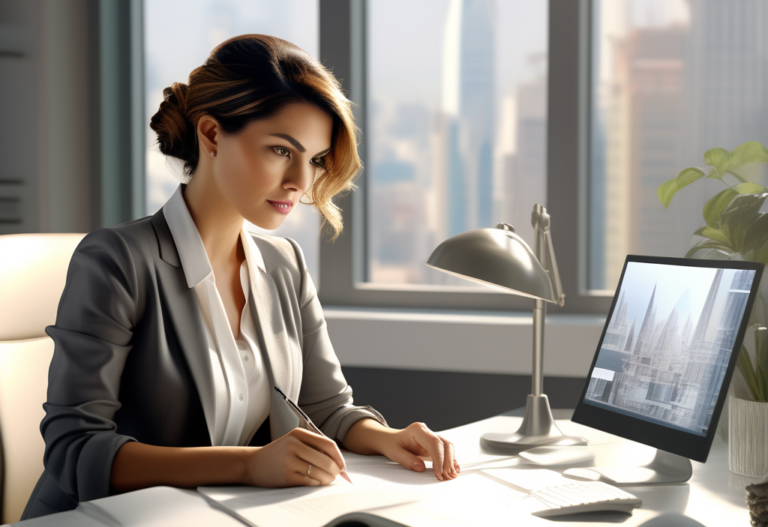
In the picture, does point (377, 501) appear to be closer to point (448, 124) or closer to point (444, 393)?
point (444, 393)

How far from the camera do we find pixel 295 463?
86 centimetres

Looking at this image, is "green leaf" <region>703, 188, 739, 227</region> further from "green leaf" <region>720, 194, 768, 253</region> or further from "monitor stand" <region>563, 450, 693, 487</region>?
"monitor stand" <region>563, 450, 693, 487</region>

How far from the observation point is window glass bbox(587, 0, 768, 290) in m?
1.75

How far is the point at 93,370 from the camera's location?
0.95 meters

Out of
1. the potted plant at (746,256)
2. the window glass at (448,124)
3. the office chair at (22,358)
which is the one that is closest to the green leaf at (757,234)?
the potted plant at (746,256)

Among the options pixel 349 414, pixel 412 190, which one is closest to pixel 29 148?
pixel 412 190

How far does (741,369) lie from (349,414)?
0.66 meters

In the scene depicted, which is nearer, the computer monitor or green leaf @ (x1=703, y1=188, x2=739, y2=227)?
the computer monitor

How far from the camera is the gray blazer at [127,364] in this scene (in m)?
0.92

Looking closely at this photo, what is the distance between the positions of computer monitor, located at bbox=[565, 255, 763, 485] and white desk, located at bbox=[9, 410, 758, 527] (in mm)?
47

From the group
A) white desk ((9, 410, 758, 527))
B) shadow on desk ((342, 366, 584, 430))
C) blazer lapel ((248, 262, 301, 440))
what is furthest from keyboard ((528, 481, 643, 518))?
shadow on desk ((342, 366, 584, 430))

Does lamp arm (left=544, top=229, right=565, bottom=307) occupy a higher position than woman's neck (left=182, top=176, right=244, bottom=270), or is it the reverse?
woman's neck (left=182, top=176, right=244, bottom=270)

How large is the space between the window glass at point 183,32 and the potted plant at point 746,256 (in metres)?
1.52

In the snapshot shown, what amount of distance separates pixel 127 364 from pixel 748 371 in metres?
0.98
